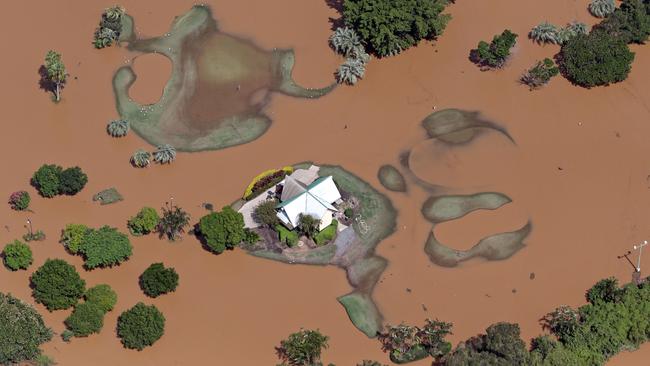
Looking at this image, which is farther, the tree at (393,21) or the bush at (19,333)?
the tree at (393,21)

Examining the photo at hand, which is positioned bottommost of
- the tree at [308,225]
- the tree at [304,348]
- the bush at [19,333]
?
the tree at [304,348]

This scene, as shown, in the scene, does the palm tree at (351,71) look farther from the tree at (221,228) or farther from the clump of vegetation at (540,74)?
the tree at (221,228)

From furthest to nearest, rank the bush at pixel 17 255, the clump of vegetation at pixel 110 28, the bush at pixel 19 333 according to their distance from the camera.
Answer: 1. the clump of vegetation at pixel 110 28
2. the bush at pixel 17 255
3. the bush at pixel 19 333

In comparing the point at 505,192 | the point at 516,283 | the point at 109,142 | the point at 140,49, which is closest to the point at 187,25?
the point at 140,49

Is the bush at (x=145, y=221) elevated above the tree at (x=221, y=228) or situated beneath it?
elevated above

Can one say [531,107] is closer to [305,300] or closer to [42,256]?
[305,300]

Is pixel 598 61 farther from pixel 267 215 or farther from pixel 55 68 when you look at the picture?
pixel 55 68

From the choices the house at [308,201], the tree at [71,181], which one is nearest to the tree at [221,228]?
the house at [308,201]
